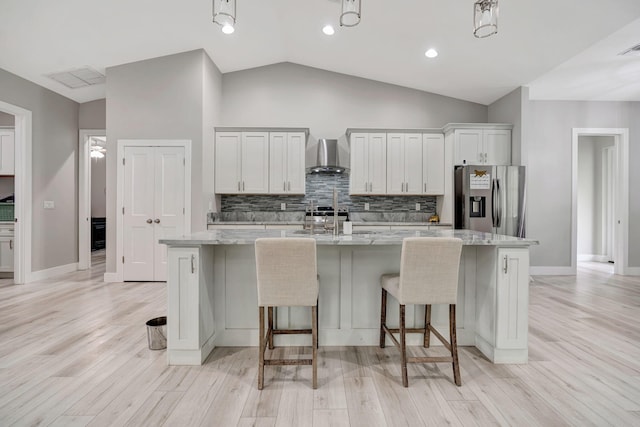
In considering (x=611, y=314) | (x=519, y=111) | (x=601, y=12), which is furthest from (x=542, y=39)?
(x=611, y=314)

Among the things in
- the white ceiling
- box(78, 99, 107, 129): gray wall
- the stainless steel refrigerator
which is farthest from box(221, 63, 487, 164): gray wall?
box(78, 99, 107, 129): gray wall

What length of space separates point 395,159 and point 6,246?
20.5 feet

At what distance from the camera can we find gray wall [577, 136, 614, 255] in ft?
24.0

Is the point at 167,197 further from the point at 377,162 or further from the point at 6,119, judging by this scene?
the point at 6,119

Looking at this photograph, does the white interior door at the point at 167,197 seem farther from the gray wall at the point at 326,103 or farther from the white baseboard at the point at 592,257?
the white baseboard at the point at 592,257

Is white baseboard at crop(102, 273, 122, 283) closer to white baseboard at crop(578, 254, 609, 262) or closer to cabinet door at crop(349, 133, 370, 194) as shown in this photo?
cabinet door at crop(349, 133, 370, 194)

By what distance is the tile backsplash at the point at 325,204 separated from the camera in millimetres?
5723

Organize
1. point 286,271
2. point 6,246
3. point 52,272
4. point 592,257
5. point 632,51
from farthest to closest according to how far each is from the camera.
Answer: point 592,257 → point 52,272 → point 6,246 → point 632,51 → point 286,271

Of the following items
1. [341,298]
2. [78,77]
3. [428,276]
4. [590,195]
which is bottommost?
[341,298]

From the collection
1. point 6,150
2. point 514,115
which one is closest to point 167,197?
point 6,150

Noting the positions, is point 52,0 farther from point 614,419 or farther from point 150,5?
point 614,419

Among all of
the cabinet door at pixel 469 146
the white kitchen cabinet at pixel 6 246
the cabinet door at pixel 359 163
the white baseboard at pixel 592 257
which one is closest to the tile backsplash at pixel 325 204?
the cabinet door at pixel 359 163

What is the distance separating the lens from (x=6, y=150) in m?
5.47

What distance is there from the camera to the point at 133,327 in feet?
10.4
